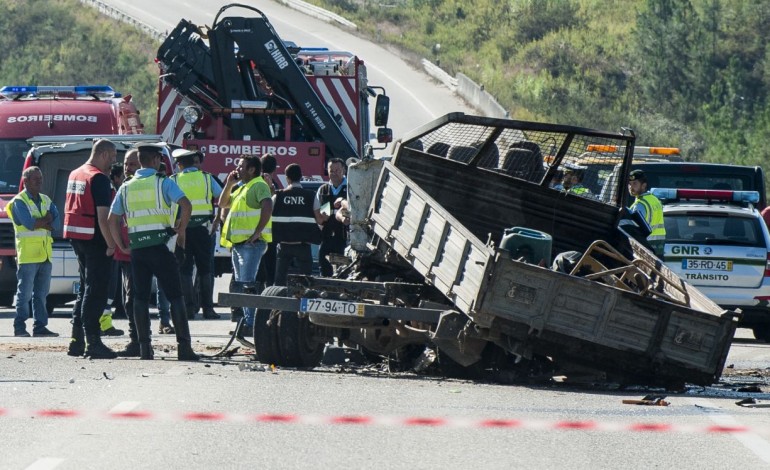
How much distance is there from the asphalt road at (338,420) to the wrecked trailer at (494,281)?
294 mm

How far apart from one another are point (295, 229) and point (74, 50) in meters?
54.0

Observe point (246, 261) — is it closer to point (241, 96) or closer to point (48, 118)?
point (48, 118)

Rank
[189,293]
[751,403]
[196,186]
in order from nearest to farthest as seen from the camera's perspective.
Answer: [751,403] < [196,186] < [189,293]

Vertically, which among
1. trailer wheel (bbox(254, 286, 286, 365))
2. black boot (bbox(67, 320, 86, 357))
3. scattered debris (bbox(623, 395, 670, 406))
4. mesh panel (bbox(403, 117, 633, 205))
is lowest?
black boot (bbox(67, 320, 86, 357))

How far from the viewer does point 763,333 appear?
18.4 m

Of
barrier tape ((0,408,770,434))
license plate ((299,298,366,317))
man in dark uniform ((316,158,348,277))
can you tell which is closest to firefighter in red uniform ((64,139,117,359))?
license plate ((299,298,366,317))

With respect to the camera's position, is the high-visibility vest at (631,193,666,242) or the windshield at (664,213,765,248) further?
the windshield at (664,213,765,248)

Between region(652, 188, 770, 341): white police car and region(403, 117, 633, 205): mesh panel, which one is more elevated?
region(403, 117, 633, 205): mesh panel

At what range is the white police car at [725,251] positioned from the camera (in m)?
17.9

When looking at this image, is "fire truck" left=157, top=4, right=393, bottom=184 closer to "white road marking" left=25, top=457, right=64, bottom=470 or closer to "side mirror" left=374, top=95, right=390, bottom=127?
"side mirror" left=374, top=95, right=390, bottom=127

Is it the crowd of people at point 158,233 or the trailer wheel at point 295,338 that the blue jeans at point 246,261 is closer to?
the crowd of people at point 158,233

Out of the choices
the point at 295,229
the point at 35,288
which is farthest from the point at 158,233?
the point at 35,288

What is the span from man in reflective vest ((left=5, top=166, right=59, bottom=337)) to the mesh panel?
4.78 metres

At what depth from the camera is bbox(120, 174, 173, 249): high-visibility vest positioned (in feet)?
43.6
